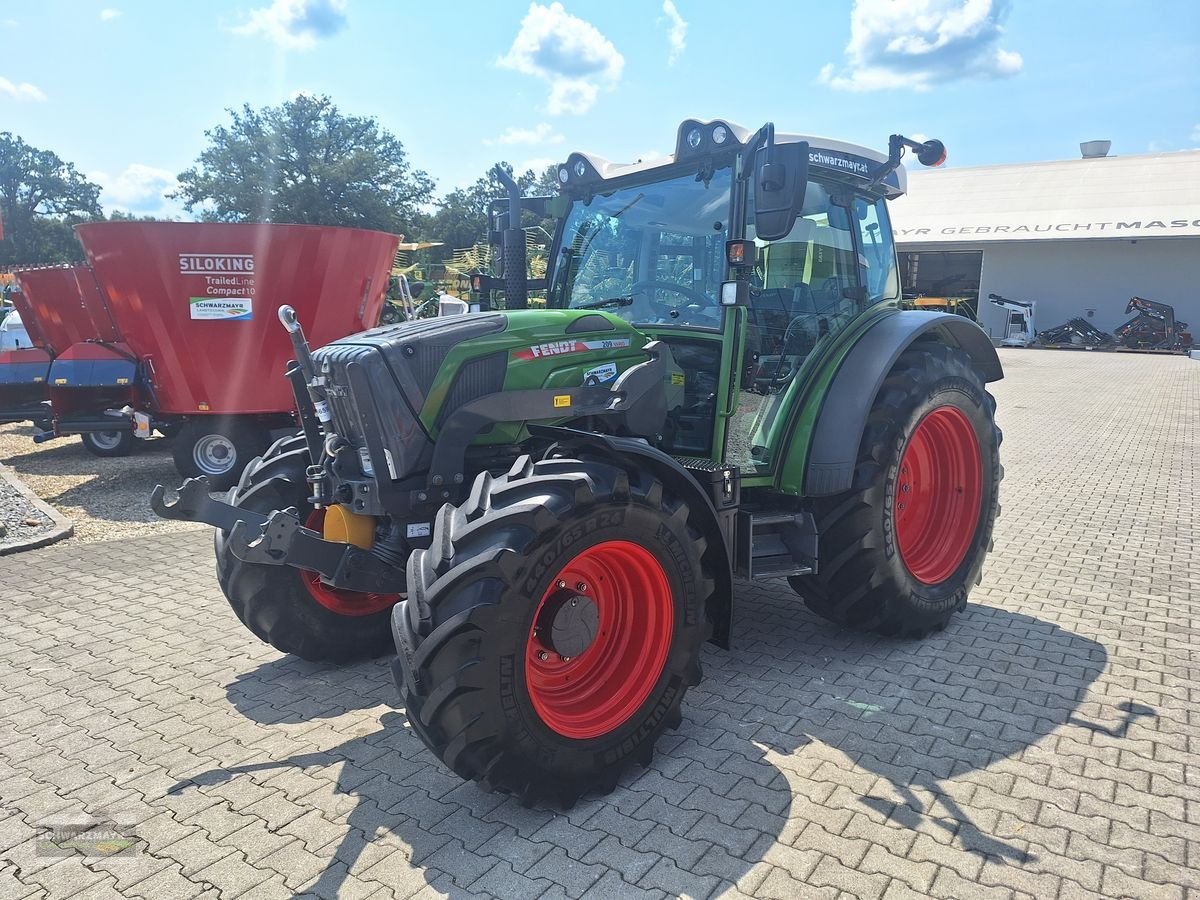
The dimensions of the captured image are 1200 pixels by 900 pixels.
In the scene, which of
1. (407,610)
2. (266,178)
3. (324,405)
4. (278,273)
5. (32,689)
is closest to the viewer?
(407,610)

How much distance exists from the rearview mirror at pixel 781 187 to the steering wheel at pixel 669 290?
2.01ft

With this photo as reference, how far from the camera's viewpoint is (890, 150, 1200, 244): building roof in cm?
3002

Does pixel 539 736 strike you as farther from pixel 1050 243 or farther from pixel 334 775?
pixel 1050 243

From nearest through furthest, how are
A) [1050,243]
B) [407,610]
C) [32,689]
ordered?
1. [407,610]
2. [32,689]
3. [1050,243]

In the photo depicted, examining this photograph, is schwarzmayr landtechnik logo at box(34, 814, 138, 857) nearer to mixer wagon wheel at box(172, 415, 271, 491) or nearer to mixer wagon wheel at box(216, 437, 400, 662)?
mixer wagon wheel at box(216, 437, 400, 662)

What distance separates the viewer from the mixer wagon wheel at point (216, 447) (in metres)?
8.05

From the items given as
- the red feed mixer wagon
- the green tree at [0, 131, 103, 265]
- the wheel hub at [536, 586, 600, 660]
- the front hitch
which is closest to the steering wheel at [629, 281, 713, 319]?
the wheel hub at [536, 586, 600, 660]

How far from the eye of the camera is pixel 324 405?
3.38m

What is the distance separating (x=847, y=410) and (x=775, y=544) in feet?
2.34

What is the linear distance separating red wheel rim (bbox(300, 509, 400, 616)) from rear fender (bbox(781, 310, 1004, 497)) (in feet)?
6.54

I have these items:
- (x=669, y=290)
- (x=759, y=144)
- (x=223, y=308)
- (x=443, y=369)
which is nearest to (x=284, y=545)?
(x=443, y=369)

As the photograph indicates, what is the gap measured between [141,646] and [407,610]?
94.1 inches

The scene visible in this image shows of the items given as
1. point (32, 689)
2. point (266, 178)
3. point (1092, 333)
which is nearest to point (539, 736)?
point (32, 689)

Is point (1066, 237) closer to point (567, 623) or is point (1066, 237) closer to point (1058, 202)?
point (1058, 202)
